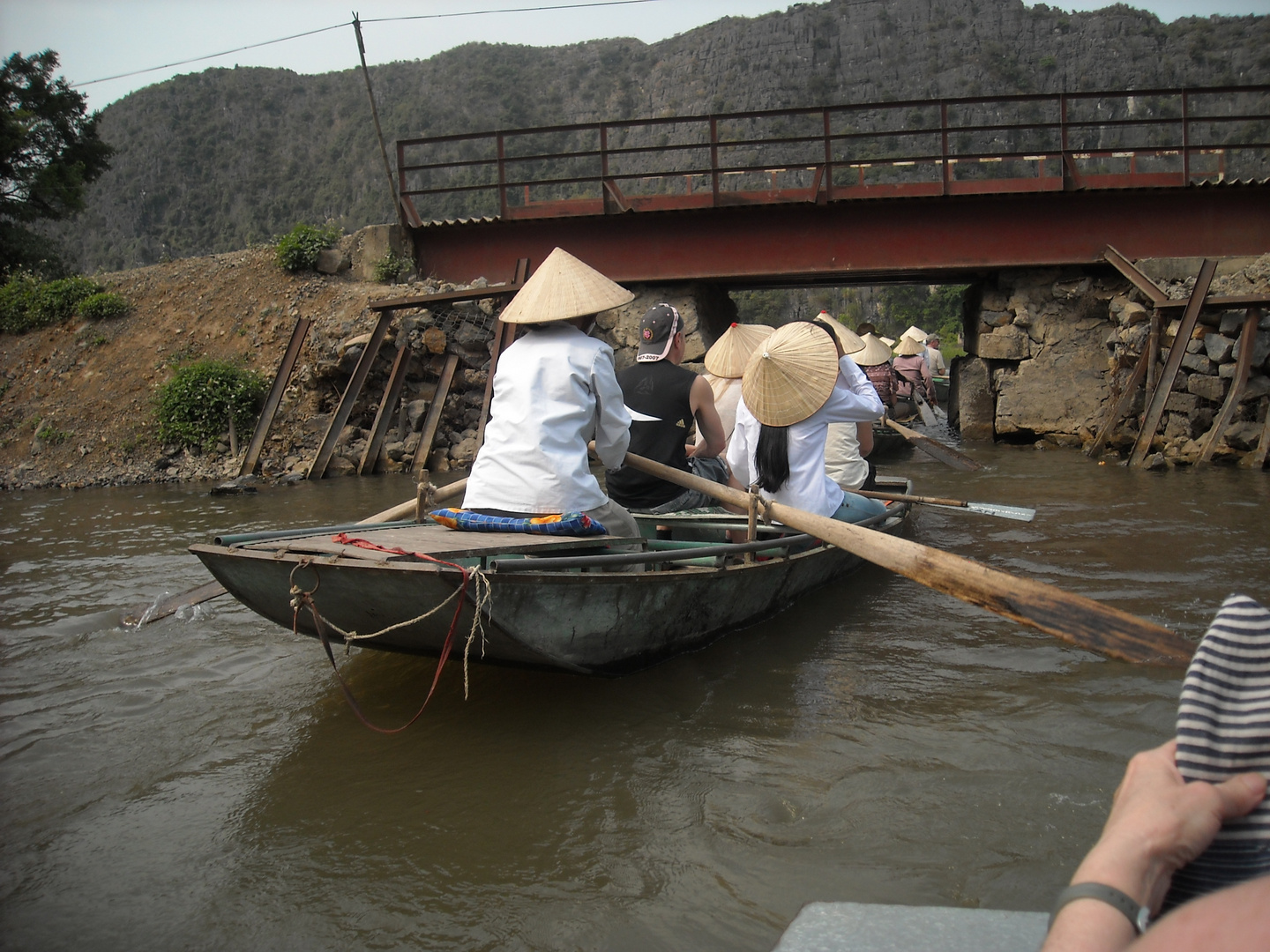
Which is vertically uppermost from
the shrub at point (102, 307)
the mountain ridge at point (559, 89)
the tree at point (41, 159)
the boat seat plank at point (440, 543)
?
the mountain ridge at point (559, 89)

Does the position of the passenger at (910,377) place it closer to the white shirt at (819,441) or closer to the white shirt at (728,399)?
the white shirt at (728,399)

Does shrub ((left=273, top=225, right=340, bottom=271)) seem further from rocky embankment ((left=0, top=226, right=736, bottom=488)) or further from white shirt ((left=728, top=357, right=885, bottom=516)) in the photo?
white shirt ((left=728, top=357, right=885, bottom=516))

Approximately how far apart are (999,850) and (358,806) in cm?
226

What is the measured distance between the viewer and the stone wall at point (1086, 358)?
10734 mm

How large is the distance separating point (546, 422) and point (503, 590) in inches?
35.1

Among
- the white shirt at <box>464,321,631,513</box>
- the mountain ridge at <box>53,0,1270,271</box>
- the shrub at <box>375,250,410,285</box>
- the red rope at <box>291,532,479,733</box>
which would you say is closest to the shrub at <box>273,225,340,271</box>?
the shrub at <box>375,250,410,285</box>

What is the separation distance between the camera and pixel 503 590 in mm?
3467

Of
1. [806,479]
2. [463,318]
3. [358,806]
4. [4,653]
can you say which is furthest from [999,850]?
[463,318]

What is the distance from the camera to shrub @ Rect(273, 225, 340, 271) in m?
14.9

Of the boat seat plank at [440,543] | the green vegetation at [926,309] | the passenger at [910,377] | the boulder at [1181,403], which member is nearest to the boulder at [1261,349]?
the boulder at [1181,403]

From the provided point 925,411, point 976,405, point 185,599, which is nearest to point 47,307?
point 185,599

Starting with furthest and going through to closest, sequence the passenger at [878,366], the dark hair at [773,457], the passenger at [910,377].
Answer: the passenger at [910,377]
the passenger at [878,366]
the dark hair at [773,457]

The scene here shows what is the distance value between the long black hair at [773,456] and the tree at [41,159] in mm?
20033

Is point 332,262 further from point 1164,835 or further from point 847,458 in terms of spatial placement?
point 1164,835
